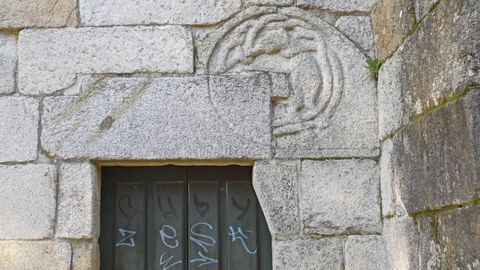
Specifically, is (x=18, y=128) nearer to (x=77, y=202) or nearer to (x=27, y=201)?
(x=27, y=201)

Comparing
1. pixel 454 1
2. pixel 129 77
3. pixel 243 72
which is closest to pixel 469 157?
pixel 454 1

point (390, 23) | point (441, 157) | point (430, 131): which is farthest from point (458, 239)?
point (390, 23)

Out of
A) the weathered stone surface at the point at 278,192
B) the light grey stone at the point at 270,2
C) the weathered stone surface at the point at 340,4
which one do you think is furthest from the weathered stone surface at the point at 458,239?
the light grey stone at the point at 270,2

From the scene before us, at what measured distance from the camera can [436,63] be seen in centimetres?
253

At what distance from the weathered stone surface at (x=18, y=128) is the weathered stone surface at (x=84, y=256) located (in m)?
0.52

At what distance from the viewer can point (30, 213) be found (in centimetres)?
318

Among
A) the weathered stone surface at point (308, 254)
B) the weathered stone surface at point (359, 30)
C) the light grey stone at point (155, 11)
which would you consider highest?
the light grey stone at point (155, 11)

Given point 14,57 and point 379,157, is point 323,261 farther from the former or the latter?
point 14,57

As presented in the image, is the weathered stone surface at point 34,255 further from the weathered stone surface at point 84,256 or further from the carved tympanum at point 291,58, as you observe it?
the carved tympanum at point 291,58

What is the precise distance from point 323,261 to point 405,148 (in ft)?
2.38

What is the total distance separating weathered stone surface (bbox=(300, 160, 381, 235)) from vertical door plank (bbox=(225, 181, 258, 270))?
339 millimetres

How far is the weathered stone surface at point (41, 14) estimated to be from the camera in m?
3.37

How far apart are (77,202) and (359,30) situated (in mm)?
1733

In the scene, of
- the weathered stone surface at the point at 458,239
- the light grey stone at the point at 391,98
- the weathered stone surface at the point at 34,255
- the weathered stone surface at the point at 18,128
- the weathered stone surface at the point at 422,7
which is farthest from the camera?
the weathered stone surface at the point at 18,128
